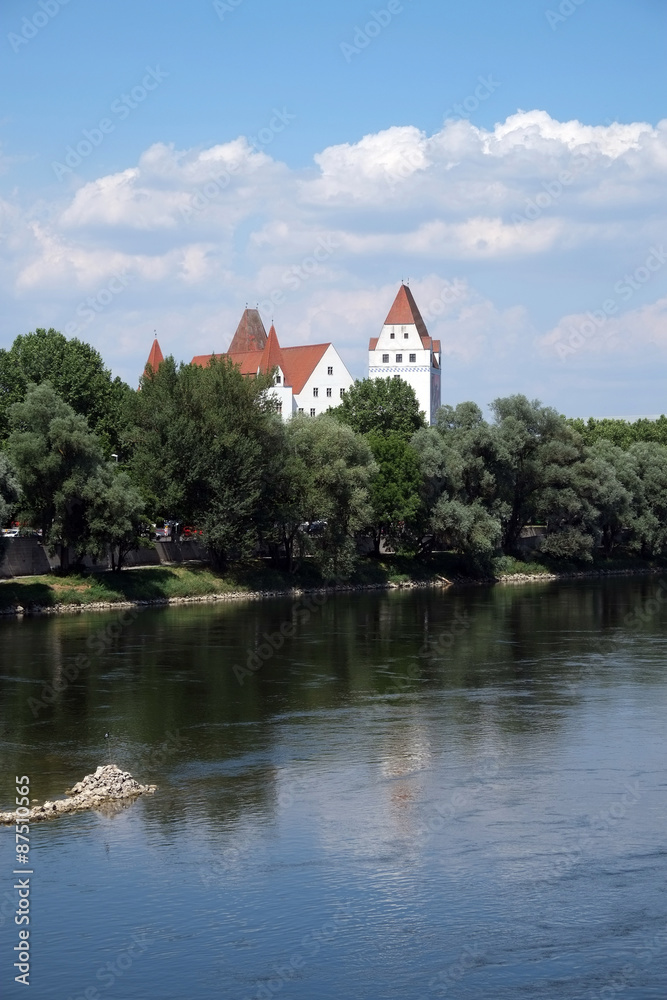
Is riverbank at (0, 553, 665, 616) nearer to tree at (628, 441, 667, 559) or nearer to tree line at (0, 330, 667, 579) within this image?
tree line at (0, 330, 667, 579)

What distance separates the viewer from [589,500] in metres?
77.6

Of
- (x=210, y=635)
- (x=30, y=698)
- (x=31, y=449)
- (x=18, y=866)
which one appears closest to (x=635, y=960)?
(x=18, y=866)

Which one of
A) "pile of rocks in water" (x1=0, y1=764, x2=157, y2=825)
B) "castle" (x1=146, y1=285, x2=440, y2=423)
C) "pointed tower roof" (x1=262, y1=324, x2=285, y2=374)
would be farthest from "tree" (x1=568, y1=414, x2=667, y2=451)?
"pile of rocks in water" (x1=0, y1=764, x2=157, y2=825)

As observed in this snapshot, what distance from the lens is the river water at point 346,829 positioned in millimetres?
14969

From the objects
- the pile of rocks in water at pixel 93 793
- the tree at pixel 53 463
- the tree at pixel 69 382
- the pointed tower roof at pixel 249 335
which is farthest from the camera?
the pointed tower roof at pixel 249 335

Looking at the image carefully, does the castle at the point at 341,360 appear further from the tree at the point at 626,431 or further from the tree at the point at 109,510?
the tree at the point at 109,510

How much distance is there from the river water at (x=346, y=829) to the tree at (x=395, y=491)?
102 feet

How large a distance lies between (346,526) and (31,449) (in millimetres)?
19694

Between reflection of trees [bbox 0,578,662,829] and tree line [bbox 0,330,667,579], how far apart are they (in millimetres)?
6924

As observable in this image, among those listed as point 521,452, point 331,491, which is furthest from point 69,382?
point 521,452

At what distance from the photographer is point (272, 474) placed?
62.4 metres

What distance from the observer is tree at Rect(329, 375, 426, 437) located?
94.2 metres

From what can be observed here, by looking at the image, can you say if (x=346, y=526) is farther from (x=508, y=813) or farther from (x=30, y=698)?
(x=508, y=813)

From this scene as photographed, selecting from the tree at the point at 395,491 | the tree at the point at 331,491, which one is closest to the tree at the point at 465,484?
the tree at the point at 395,491
